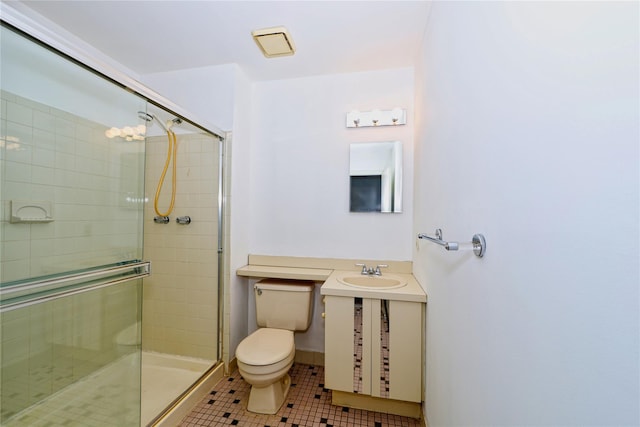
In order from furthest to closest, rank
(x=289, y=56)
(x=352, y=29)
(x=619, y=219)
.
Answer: (x=289, y=56)
(x=352, y=29)
(x=619, y=219)

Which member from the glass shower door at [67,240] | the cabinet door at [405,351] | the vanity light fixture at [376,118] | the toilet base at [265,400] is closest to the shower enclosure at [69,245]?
the glass shower door at [67,240]

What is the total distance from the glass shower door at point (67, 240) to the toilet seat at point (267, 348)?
1.89 feet

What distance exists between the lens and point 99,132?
138 cm

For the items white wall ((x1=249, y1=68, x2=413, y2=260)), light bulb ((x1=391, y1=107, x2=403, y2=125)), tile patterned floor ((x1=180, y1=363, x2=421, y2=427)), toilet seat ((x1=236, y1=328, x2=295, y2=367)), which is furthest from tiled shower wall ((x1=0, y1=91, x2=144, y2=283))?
light bulb ((x1=391, y1=107, x2=403, y2=125))

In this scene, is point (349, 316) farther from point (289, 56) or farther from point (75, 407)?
point (289, 56)

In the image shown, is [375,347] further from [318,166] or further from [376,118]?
[376,118]

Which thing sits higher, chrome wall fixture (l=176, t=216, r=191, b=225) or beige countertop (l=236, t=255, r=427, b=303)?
chrome wall fixture (l=176, t=216, r=191, b=225)

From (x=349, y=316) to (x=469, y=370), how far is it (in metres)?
0.79

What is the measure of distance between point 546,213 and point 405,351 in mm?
1286

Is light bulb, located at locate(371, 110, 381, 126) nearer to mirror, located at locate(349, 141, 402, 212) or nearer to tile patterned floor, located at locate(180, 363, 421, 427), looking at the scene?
mirror, located at locate(349, 141, 402, 212)

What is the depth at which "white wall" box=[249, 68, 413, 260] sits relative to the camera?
2012mm

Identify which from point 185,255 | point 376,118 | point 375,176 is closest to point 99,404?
point 185,255

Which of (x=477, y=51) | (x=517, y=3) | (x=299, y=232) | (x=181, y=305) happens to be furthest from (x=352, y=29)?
(x=181, y=305)

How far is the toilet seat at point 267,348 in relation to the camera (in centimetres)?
147
